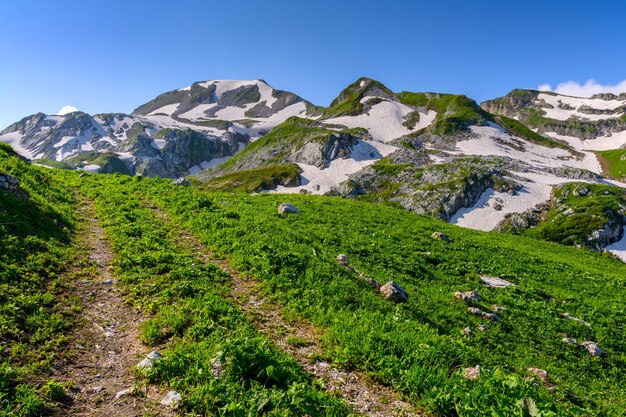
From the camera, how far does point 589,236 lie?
361 ft

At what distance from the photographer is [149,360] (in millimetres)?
8031

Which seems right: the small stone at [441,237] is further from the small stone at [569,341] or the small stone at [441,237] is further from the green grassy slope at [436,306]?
the small stone at [569,341]

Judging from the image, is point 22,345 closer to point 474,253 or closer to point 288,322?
point 288,322

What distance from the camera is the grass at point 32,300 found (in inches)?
268

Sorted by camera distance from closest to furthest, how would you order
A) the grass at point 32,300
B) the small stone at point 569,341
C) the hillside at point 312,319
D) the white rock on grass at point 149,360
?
the grass at point 32,300 → the hillside at point 312,319 → the white rock on grass at point 149,360 → the small stone at point 569,341

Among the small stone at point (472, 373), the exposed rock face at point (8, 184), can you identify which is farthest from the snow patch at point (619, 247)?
the exposed rock face at point (8, 184)

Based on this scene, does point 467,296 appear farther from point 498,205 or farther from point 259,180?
point 259,180

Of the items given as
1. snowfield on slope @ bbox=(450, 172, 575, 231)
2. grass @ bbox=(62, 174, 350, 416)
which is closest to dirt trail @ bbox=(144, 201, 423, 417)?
grass @ bbox=(62, 174, 350, 416)

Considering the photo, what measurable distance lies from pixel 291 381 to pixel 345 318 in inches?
139

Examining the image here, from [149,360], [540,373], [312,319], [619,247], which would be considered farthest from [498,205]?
[149,360]

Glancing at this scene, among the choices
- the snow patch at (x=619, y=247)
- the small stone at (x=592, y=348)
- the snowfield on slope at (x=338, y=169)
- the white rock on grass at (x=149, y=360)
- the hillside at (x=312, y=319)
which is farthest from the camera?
the snowfield on slope at (x=338, y=169)

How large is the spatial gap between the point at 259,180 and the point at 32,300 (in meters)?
151

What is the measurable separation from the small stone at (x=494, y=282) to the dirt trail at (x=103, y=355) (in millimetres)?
17515

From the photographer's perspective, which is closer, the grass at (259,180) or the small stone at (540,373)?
the small stone at (540,373)
